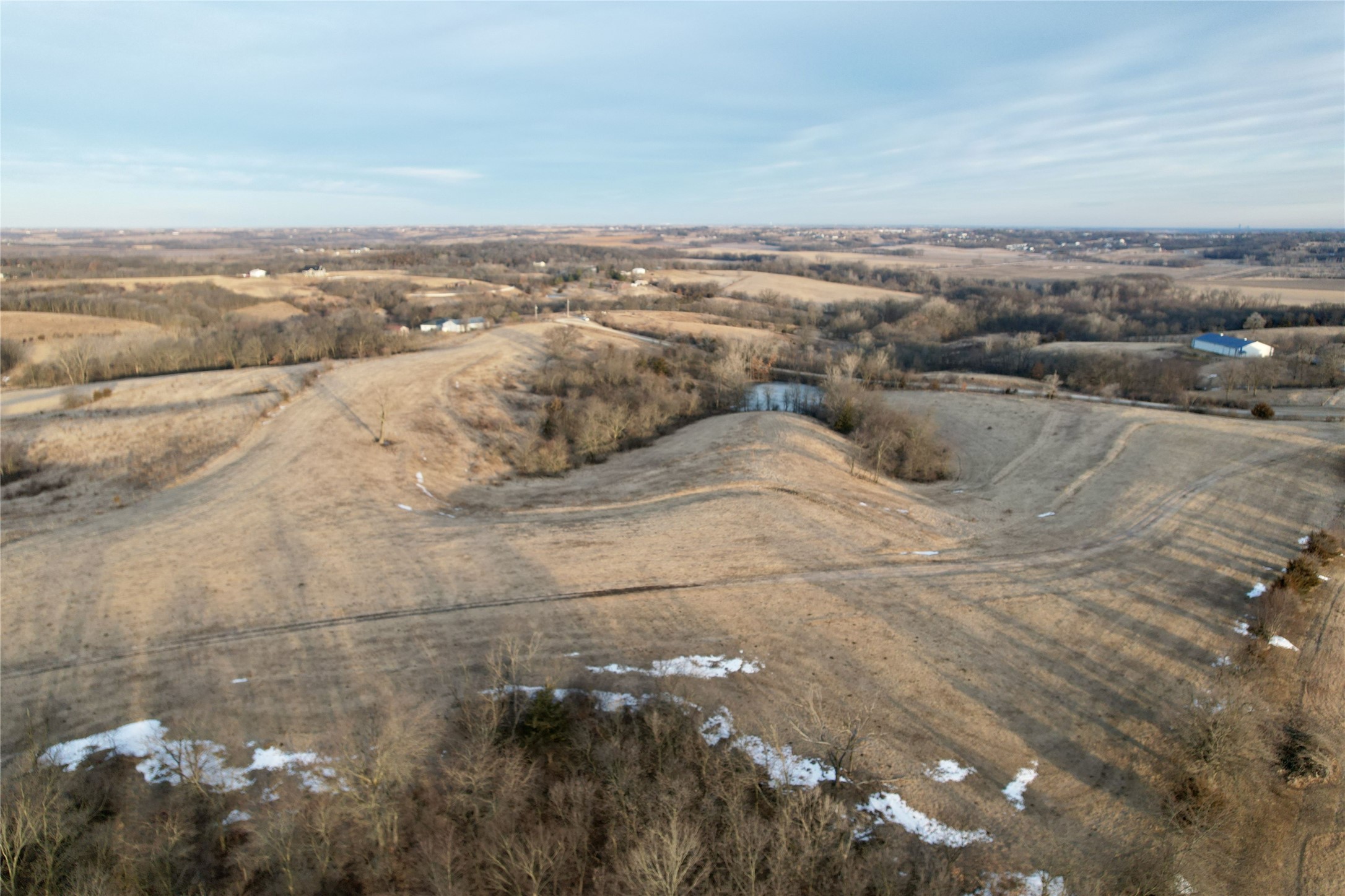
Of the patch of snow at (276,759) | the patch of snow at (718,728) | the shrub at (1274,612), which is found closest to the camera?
the patch of snow at (276,759)

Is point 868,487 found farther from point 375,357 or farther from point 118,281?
point 118,281

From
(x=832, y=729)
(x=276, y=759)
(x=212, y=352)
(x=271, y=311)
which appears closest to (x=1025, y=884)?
(x=832, y=729)

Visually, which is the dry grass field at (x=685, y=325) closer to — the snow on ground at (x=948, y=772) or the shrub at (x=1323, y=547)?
the shrub at (x=1323, y=547)

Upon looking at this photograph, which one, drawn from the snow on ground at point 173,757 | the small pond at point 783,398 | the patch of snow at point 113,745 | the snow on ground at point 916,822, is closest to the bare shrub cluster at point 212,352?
the small pond at point 783,398

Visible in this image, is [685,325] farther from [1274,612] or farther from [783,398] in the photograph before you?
[1274,612]

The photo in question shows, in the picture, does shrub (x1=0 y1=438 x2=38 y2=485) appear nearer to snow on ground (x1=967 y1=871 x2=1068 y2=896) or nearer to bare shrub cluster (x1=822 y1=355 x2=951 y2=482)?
snow on ground (x1=967 y1=871 x2=1068 y2=896)

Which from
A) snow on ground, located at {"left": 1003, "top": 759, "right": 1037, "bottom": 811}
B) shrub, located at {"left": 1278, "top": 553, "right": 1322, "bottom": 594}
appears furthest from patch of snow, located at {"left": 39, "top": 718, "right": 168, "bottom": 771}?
shrub, located at {"left": 1278, "top": 553, "right": 1322, "bottom": 594}
